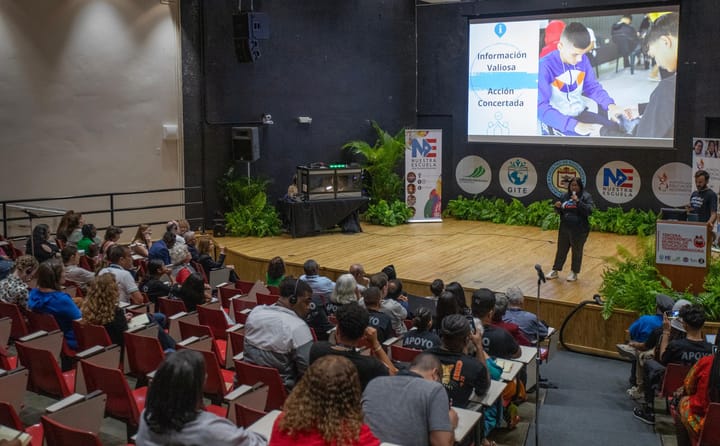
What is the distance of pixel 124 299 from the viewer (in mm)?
6348

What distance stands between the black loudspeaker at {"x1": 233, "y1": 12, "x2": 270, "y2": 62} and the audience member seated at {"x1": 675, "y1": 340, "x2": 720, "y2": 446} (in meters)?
8.31

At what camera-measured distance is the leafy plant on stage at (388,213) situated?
13.4m

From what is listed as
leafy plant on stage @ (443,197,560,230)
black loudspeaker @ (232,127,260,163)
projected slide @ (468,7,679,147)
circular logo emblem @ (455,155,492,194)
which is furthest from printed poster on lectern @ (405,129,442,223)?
black loudspeaker @ (232,127,260,163)

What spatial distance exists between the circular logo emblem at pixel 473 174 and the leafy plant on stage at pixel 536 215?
0.68 feet

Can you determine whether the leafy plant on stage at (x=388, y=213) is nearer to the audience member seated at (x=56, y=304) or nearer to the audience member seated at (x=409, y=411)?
the audience member seated at (x=56, y=304)

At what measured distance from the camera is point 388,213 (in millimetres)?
13352

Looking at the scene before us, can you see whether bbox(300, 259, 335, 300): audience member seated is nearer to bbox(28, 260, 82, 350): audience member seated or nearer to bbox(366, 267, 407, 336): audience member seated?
bbox(366, 267, 407, 336): audience member seated

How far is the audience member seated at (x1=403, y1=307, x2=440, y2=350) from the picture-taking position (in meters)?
4.77

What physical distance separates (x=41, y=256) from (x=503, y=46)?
881 centimetres

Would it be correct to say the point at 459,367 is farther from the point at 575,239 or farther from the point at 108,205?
the point at 108,205

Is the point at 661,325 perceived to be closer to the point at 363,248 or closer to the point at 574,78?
the point at 363,248

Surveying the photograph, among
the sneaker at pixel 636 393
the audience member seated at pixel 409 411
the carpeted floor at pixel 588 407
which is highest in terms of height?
the audience member seated at pixel 409 411

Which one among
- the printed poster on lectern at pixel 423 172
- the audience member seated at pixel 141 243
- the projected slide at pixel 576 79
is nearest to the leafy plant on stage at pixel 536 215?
the printed poster on lectern at pixel 423 172

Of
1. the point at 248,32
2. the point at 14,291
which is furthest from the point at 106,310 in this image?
the point at 248,32
